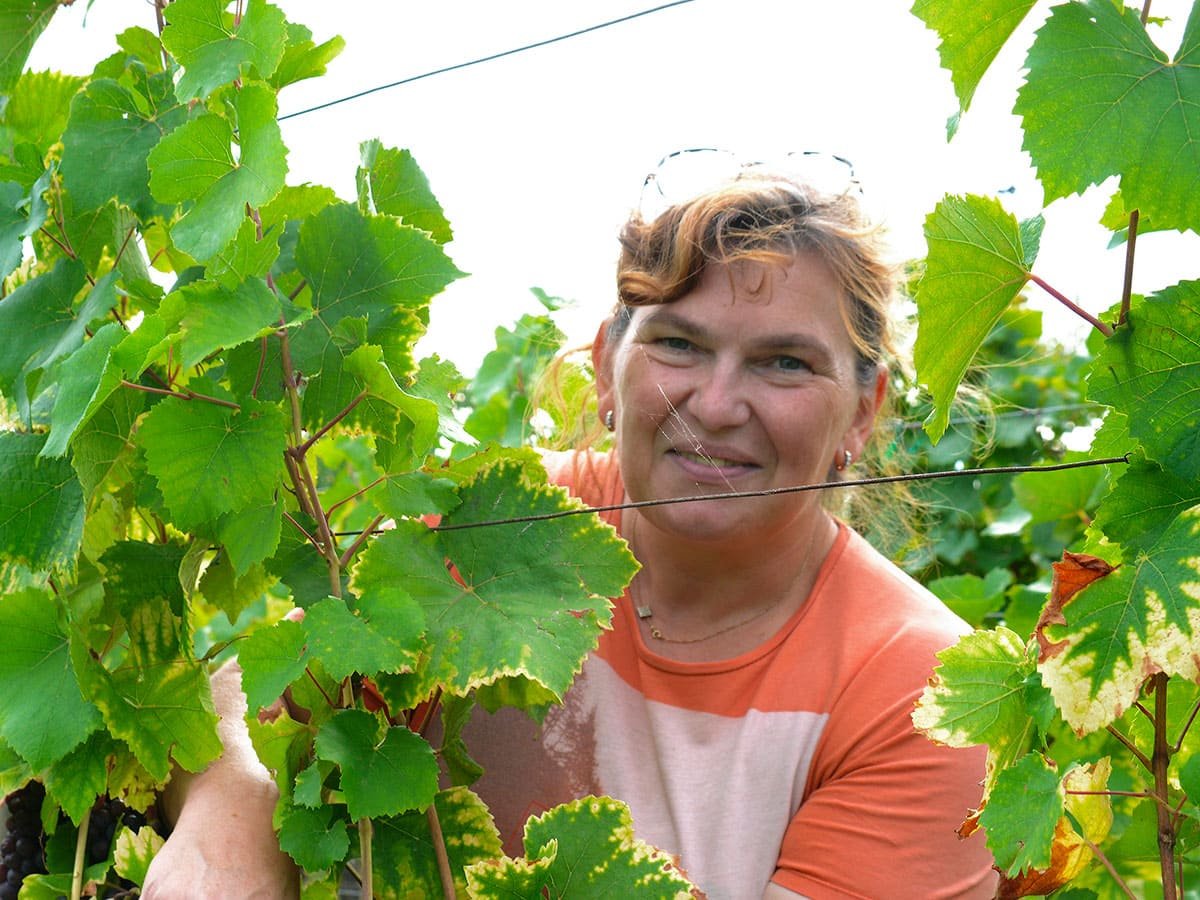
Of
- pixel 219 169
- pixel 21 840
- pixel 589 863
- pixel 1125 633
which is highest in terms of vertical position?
pixel 219 169

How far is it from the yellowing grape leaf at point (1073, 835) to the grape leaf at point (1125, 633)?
0.11 metres

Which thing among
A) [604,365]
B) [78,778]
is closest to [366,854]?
[78,778]

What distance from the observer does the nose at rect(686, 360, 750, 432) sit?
4.60 feet

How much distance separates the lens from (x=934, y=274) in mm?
839

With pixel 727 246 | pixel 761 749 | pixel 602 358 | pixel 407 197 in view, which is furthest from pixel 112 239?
pixel 761 749

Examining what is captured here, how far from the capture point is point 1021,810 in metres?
0.75

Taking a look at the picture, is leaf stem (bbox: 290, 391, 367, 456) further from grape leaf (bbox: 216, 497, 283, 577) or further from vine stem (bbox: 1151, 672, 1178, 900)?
vine stem (bbox: 1151, 672, 1178, 900)

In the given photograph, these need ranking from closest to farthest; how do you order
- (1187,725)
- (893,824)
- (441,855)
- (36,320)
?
(1187,725), (441,855), (36,320), (893,824)

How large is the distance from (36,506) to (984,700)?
0.74 m

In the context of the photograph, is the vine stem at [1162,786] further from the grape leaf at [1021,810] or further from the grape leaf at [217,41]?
the grape leaf at [217,41]

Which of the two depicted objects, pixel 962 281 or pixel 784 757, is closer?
pixel 962 281

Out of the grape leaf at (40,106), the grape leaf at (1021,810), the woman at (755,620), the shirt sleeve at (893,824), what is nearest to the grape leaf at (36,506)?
the grape leaf at (40,106)

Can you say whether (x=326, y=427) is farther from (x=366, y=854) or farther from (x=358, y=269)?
(x=366, y=854)

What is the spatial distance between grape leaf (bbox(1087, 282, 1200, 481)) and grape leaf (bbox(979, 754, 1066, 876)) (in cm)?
19
